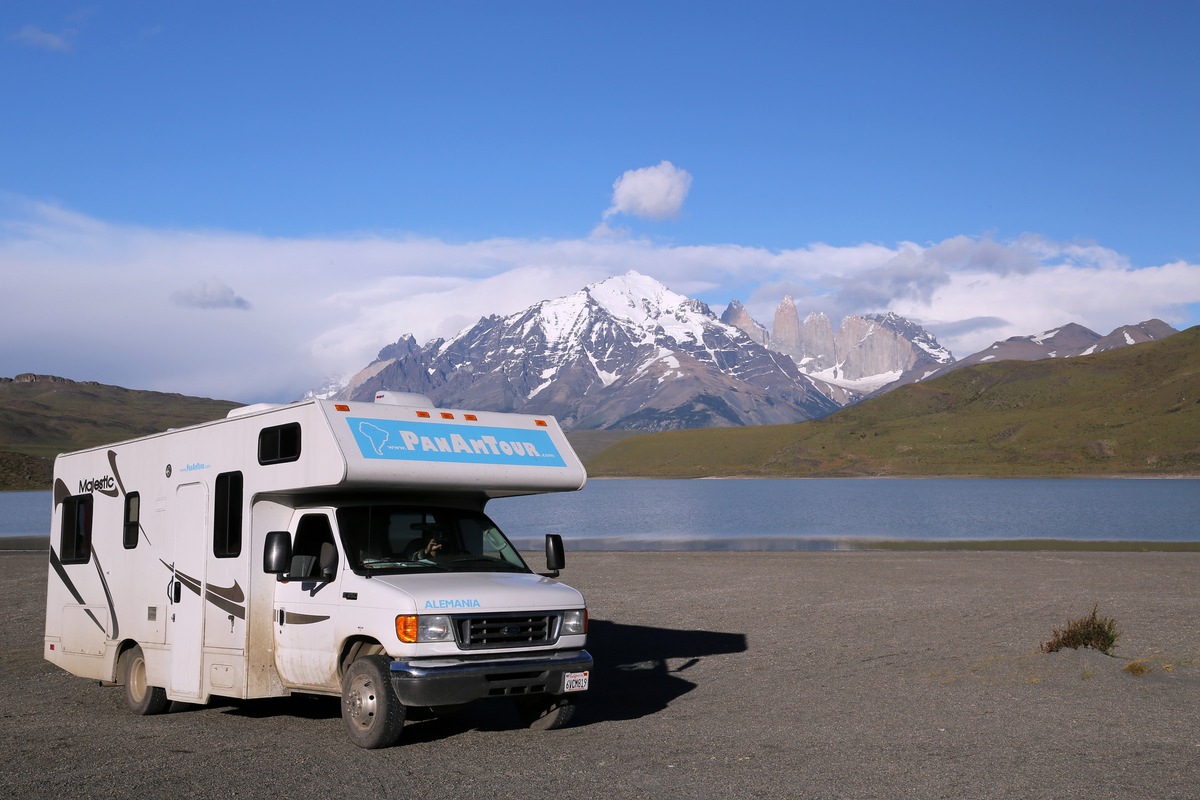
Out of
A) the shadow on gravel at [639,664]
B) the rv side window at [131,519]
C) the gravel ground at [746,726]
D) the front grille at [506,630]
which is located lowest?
the shadow on gravel at [639,664]

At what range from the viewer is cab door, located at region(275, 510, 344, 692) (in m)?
11.1

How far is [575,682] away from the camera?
10.9 m

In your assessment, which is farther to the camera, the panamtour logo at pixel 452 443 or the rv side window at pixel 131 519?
the rv side window at pixel 131 519

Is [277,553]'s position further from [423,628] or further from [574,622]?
[574,622]

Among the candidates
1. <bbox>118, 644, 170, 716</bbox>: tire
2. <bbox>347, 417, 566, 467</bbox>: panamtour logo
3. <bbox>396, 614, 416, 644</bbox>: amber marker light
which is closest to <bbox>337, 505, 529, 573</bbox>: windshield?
<bbox>347, 417, 566, 467</bbox>: panamtour logo

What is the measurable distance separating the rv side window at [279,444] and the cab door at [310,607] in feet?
2.10

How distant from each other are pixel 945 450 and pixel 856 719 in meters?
178

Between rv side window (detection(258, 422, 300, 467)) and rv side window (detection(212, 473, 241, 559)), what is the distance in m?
0.49

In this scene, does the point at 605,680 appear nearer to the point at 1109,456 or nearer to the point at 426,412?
the point at 426,412

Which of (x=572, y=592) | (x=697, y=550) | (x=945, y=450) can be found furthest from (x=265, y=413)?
(x=945, y=450)

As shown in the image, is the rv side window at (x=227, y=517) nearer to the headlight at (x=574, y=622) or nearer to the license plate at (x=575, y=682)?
the headlight at (x=574, y=622)

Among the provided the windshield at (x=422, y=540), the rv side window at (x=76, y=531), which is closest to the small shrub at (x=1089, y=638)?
the windshield at (x=422, y=540)

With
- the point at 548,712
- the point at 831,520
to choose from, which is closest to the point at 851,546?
the point at 831,520

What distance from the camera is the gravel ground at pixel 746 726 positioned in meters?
9.37
